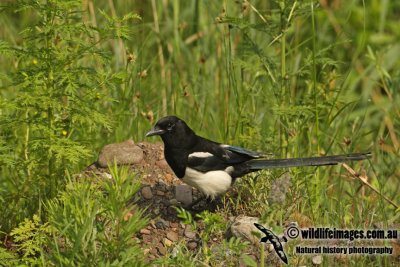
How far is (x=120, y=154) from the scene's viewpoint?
644cm

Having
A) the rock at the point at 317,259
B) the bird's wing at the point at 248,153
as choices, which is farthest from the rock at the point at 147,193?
the rock at the point at 317,259

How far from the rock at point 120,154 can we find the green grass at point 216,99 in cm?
19

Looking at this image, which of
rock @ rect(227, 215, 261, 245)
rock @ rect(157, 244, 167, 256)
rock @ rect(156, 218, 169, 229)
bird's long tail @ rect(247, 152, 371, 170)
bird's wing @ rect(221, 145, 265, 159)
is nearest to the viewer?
rock @ rect(227, 215, 261, 245)

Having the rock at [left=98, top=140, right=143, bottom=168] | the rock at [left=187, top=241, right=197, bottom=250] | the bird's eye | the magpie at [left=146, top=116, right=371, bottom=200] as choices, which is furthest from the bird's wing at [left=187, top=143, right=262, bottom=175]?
the rock at [left=187, top=241, right=197, bottom=250]

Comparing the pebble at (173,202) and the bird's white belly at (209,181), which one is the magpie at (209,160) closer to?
the bird's white belly at (209,181)

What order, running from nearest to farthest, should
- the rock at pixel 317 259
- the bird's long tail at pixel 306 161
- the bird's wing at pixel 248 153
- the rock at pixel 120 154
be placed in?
1. the rock at pixel 317 259
2. the bird's long tail at pixel 306 161
3. the bird's wing at pixel 248 153
4. the rock at pixel 120 154

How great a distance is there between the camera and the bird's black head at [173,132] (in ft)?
20.5

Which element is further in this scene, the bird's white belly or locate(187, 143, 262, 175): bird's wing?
locate(187, 143, 262, 175): bird's wing

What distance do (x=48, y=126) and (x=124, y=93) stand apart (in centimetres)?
139

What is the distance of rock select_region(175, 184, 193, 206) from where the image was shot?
6340 mm

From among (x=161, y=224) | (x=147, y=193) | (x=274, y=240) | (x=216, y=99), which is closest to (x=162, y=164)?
(x=147, y=193)

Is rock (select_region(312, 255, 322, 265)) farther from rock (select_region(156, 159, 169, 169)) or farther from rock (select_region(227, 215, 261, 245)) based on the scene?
rock (select_region(156, 159, 169, 169))

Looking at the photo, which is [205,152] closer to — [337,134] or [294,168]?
[294,168]

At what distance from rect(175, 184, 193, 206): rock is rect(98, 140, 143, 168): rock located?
36 cm
